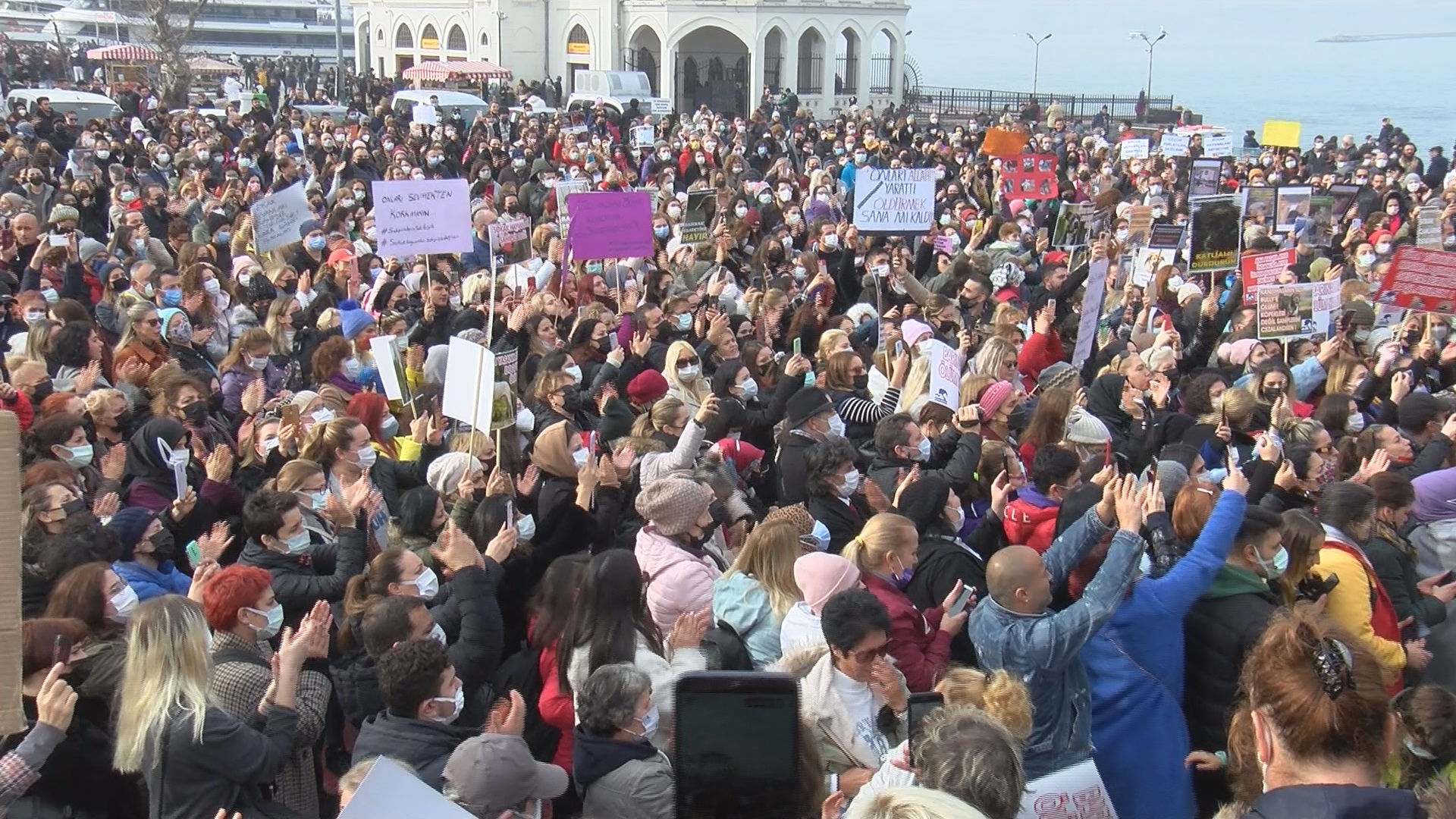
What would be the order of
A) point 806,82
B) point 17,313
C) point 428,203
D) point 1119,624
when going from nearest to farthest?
point 1119,624
point 17,313
point 428,203
point 806,82

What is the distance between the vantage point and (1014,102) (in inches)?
1986

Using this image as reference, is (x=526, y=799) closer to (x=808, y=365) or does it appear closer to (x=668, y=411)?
(x=668, y=411)

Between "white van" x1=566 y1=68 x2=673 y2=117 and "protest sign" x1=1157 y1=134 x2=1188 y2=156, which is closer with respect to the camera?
"protest sign" x1=1157 y1=134 x2=1188 y2=156

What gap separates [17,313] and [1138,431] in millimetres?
7133

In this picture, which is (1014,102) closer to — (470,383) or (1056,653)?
(470,383)

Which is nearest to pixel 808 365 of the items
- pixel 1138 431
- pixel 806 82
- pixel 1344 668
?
pixel 1138 431

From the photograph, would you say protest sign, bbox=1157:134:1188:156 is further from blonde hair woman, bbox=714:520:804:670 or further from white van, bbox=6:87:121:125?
white van, bbox=6:87:121:125

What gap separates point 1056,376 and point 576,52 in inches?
1942

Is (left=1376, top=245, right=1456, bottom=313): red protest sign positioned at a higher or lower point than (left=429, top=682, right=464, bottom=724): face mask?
higher

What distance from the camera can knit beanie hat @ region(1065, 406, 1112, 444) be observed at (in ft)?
21.1

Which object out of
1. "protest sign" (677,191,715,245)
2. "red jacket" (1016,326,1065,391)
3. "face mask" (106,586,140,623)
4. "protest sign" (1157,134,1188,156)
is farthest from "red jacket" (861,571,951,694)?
"protest sign" (1157,134,1188,156)

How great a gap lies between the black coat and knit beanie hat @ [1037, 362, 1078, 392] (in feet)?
11.8

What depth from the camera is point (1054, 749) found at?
3852 mm

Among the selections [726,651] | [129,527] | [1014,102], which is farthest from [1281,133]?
[1014,102]
